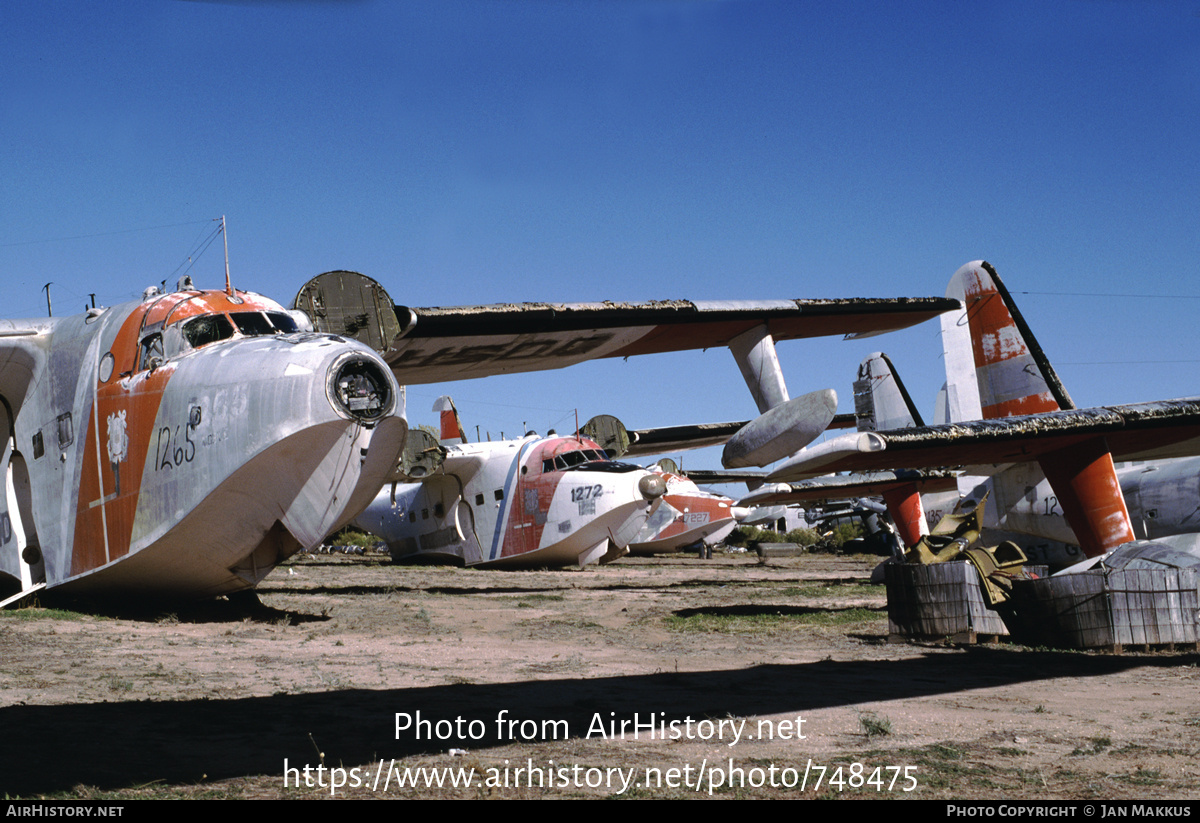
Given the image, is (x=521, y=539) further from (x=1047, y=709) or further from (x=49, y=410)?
(x=1047, y=709)

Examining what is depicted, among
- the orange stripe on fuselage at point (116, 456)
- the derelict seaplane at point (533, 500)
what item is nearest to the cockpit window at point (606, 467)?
the derelict seaplane at point (533, 500)

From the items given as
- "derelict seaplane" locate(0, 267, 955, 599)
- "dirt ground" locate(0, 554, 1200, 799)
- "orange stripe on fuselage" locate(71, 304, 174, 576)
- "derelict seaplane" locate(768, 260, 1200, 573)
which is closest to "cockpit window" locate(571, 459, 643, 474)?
"derelict seaplane" locate(768, 260, 1200, 573)

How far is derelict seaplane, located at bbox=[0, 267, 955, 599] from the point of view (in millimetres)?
10766

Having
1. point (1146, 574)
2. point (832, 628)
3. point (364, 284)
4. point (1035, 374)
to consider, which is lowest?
point (832, 628)

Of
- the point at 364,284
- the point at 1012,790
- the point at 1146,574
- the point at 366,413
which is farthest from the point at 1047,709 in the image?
the point at 364,284

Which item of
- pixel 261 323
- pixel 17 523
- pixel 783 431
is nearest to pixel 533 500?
pixel 17 523

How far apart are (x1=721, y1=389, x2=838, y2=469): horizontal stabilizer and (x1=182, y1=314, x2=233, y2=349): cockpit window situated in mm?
6566

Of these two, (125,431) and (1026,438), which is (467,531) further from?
(1026,438)

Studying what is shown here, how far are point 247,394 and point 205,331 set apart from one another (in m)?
1.69

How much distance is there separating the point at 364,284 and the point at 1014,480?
1115 centimetres

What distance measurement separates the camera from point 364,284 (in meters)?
11.9

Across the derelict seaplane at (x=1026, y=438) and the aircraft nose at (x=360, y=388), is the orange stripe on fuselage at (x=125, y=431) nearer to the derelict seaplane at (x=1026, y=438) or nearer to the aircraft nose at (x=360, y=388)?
the aircraft nose at (x=360, y=388)

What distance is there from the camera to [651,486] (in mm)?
25578

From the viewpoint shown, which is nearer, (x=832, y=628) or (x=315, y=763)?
(x=315, y=763)
